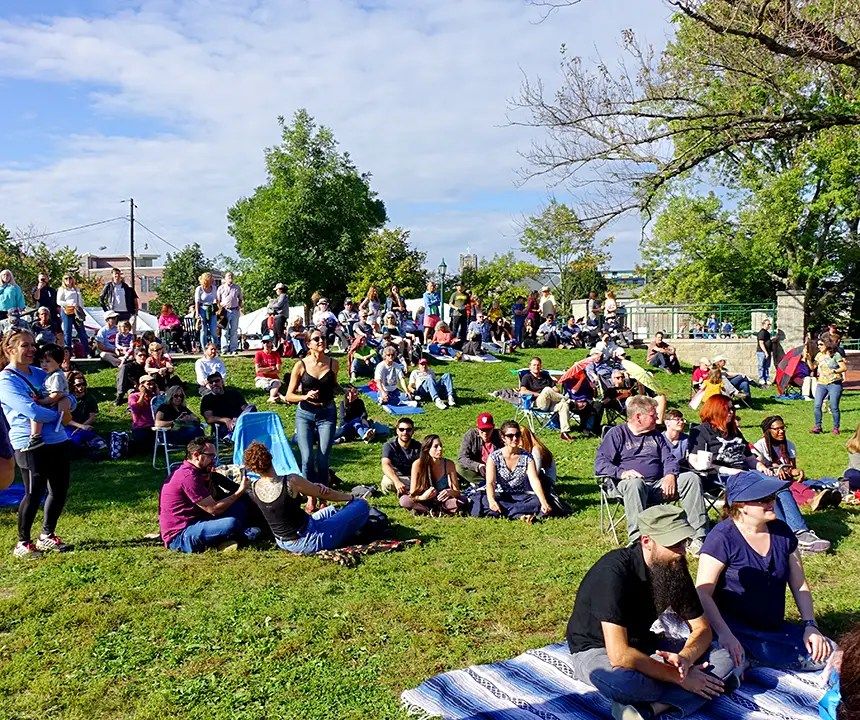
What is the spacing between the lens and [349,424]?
1192cm

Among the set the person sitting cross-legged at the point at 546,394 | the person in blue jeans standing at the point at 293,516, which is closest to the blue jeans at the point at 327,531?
the person in blue jeans standing at the point at 293,516

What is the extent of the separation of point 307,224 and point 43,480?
108ft

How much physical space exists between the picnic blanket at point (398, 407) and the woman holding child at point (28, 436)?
7892mm

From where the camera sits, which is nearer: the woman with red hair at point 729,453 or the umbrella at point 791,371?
the woman with red hair at point 729,453

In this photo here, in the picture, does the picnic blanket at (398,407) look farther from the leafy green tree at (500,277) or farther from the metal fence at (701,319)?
the leafy green tree at (500,277)

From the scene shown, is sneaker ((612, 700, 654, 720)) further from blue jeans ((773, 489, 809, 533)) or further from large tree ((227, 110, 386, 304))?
large tree ((227, 110, 386, 304))

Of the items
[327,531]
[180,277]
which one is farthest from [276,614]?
[180,277]

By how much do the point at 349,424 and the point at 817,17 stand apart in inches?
312

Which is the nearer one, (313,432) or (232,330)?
(313,432)

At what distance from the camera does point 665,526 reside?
3666mm

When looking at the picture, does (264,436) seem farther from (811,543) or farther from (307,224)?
(307,224)

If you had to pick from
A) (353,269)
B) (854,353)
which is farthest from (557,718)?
(353,269)

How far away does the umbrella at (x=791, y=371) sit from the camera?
17.7 meters

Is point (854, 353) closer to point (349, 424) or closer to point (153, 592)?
point (349, 424)
